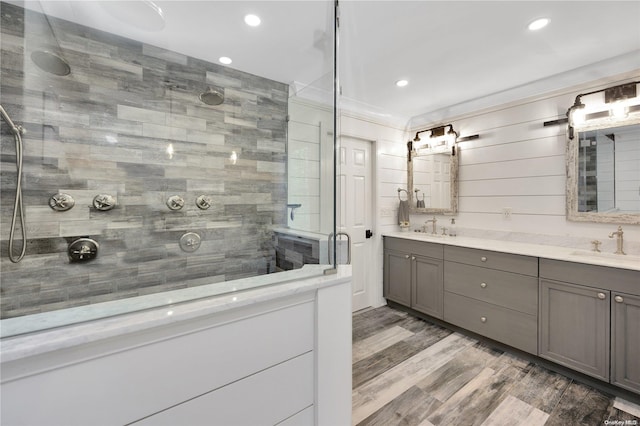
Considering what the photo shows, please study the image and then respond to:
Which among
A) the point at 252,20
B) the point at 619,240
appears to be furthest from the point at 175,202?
the point at 619,240

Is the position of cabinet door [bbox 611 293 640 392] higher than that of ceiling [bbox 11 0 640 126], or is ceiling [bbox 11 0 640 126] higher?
ceiling [bbox 11 0 640 126]

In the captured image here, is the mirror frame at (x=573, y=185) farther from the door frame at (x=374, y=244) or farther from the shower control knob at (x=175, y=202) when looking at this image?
the shower control knob at (x=175, y=202)

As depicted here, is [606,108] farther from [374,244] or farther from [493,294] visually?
[374,244]

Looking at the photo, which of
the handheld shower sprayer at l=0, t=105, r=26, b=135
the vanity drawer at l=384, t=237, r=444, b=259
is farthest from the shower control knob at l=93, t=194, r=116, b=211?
the vanity drawer at l=384, t=237, r=444, b=259

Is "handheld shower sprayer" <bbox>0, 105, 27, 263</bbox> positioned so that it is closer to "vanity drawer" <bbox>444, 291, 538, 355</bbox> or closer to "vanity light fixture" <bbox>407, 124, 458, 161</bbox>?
"vanity drawer" <bbox>444, 291, 538, 355</bbox>

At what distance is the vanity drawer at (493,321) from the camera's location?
2.12 m

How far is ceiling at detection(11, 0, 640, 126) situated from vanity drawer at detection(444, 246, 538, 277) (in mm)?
1550

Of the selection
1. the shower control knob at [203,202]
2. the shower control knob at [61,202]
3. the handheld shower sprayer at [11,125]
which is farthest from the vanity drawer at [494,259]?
the handheld shower sprayer at [11,125]

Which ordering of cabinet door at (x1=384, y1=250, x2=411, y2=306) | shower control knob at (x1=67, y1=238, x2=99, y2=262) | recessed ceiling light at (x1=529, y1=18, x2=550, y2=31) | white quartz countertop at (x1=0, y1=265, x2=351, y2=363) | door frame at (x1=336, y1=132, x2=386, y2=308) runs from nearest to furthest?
white quartz countertop at (x1=0, y1=265, x2=351, y2=363) → recessed ceiling light at (x1=529, y1=18, x2=550, y2=31) → shower control knob at (x1=67, y1=238, x2=99, y2=262) → cabinet door at (x1=384, y1=250, x2=411, y2=306) → door frame at (x1=336, y1=132, x2=386, y2=308)

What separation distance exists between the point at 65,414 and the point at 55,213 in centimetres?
145

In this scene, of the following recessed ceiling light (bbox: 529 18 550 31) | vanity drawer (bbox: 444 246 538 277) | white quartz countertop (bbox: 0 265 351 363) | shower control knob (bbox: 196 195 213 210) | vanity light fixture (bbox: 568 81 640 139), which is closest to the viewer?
white quartz countertop (bbox: 0 265 351 363)

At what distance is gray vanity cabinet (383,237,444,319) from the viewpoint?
2.76m

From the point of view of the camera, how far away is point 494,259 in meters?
2.32

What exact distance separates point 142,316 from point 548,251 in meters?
2.74
